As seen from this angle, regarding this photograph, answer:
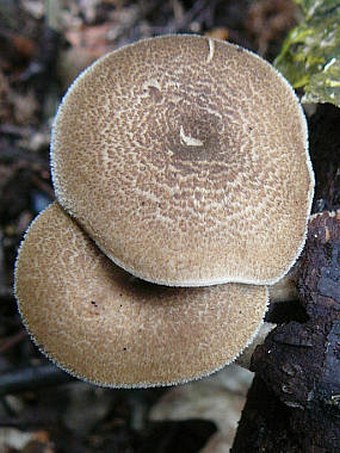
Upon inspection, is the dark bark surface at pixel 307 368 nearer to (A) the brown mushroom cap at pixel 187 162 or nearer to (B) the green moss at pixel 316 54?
(A) the brown mushroom cap at pixel 187 162

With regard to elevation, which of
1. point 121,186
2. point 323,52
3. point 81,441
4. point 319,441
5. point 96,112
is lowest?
point 81,441

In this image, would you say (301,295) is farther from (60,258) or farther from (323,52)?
(323,52)

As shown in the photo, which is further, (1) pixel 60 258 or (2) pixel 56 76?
(2) pixel 56 76

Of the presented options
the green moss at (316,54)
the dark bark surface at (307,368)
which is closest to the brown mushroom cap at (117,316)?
the dark bark surface at (307,368)

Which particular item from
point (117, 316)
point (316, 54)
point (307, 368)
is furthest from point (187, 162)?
point (316, 54)

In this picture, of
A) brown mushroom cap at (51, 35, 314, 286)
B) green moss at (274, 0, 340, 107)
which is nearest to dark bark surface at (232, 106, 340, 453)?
brown mushroom cap at (51, 35, 314, 286)

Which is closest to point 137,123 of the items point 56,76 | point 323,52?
point 323,52
